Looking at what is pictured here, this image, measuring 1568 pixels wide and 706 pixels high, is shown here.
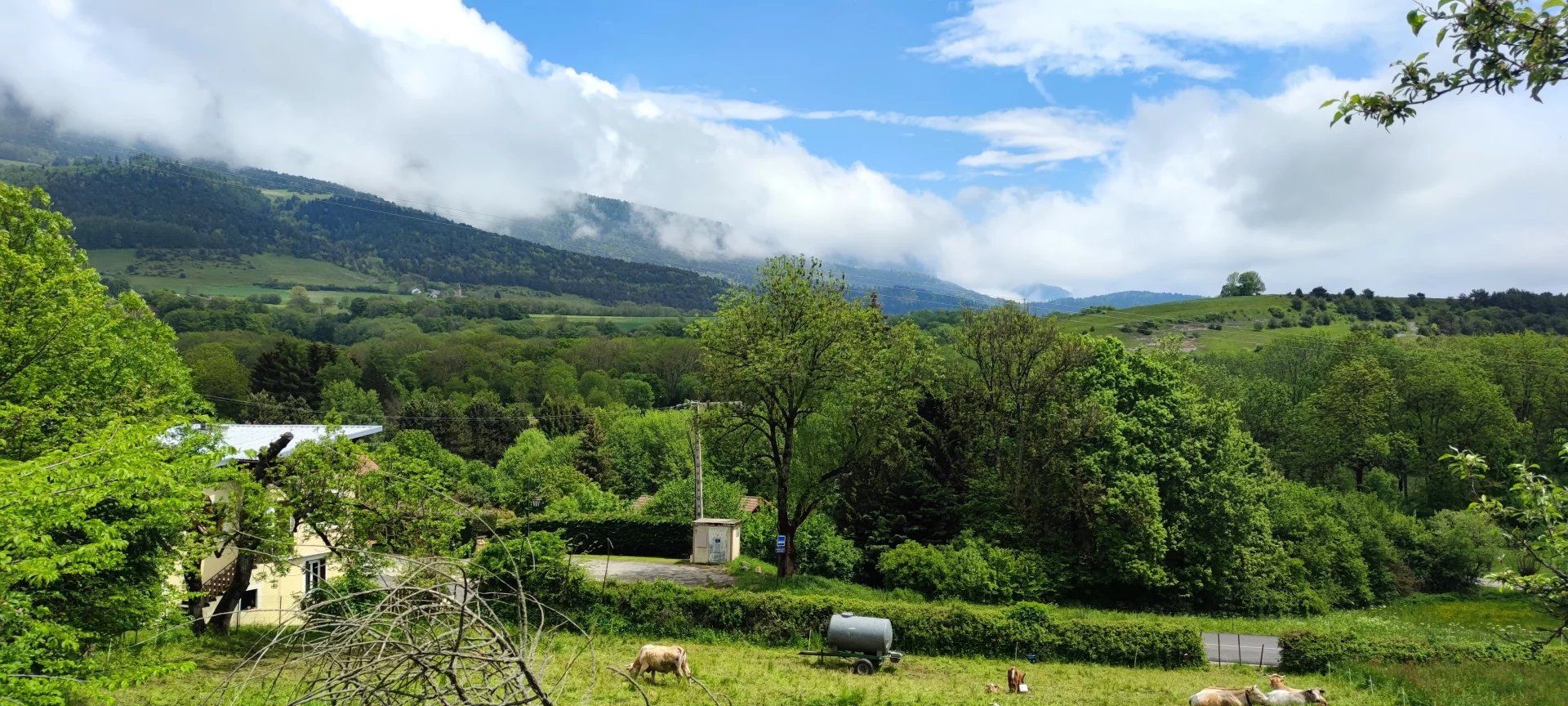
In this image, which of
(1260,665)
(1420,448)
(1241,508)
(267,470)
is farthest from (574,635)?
(1420,448)

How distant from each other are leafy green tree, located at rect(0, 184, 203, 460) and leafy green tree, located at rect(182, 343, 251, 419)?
201 ft

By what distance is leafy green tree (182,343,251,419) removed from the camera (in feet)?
255

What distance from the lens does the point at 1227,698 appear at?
1650 centimetres

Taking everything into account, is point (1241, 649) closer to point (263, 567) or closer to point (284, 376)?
point (263, 567)

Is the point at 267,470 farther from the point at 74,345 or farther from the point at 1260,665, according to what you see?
the point at 1260,665

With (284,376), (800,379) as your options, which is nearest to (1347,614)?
(800,379)

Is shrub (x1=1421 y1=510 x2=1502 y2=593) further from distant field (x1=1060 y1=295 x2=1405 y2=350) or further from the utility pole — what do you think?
distant field (x1=1060 y1=295 x2=1405 y2=350)

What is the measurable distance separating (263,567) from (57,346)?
9322 mm

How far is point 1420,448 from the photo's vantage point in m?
56.8

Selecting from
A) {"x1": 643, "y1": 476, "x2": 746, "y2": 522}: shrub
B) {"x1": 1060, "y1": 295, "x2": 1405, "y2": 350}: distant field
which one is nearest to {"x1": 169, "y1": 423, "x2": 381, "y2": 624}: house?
{"x1": 643, "y1": 476, "x2": 746, "y2": 522}: shrub

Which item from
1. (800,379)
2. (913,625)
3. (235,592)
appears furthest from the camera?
(800,379)

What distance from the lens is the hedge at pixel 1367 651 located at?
21.2 meters

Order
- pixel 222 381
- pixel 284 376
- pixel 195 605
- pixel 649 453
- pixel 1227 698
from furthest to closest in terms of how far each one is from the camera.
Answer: pixel 284 376, pixel 222 381, pixel 649 453, pixel 195 605, pixel 1227 698

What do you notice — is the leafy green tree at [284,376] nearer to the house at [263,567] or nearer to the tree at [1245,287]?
the house at [263,567]
